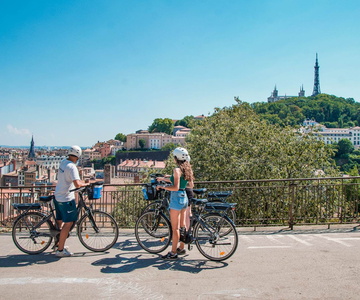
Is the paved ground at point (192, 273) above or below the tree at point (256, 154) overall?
below

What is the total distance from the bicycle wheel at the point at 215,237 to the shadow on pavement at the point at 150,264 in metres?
0.15

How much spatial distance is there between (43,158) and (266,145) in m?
196

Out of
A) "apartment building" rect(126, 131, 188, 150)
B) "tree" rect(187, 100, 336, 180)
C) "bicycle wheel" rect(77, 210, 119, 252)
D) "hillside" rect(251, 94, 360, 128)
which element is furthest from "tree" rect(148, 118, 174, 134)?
"bicycle wheel" rect(77, 210, 119, 252)

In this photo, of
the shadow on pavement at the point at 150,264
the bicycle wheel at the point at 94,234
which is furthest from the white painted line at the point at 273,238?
the bicycle wheel at the point at 94,234

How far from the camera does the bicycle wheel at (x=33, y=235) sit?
18.6ft

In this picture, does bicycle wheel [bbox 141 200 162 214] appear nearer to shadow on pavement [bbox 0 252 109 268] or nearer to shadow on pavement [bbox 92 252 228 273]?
shadow on pavement [bbox 92 252 228 273]

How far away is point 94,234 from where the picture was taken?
19.5 feet

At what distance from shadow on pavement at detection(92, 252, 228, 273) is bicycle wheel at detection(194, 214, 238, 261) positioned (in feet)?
0.51

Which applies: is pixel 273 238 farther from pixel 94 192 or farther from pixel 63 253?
pixel 63 253

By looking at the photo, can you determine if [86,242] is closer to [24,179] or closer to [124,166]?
[24,179]

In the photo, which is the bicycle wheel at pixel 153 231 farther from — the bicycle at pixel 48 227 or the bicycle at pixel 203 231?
the bicycle at pixel 48 227

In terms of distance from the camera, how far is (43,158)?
193875 mm

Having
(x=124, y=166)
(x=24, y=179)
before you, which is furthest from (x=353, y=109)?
(x=24, y=179)

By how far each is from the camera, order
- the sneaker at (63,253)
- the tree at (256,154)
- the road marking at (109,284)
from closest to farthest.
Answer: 1. the road marking at (109,284)
2. the sneaker at (63,253)
3. the tree at (256,154)
